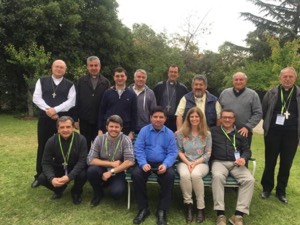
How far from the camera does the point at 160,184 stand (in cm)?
431

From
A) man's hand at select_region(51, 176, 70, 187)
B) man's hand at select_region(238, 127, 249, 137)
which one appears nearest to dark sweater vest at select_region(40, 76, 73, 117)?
man's hand at select_region(51, 176, 70, 187)

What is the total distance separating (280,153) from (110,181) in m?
2.84

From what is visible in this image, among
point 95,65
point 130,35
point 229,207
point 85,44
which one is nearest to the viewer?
point 229,207

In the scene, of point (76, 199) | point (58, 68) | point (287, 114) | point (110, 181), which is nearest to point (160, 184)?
point (110, 181)

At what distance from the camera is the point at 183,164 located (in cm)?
455

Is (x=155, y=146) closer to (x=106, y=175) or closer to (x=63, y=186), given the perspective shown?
(x=106, y=175)

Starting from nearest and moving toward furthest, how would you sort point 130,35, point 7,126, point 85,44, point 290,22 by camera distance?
1. point 7,126
2. point 85,44
3. point 130,35
4. point 290,22

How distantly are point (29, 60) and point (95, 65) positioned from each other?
388 inches

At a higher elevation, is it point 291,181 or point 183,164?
point 183,164

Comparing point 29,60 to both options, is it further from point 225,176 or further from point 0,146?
point 225,176

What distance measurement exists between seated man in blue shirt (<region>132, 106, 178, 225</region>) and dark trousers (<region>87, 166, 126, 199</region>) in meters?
0.26

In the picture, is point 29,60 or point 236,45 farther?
point 236,45

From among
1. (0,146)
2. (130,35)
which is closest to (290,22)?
(130,35)

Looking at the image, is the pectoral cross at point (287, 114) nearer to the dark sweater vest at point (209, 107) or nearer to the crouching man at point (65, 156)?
the dark sweater vest at point (209, 107)
